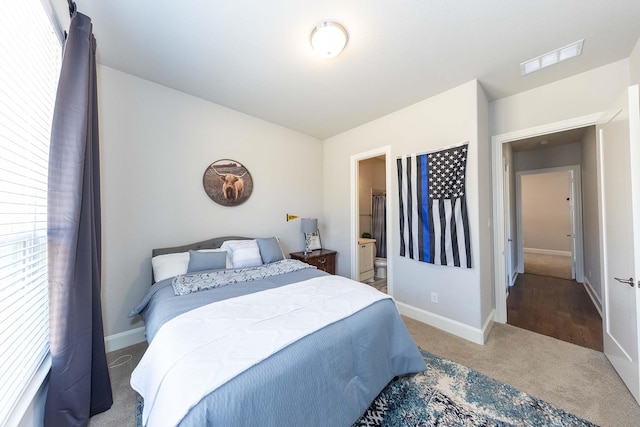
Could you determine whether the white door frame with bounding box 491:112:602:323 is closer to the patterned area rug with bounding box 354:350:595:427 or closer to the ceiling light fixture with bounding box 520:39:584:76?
the ceiling light fixture with bounding box 520:39:584:76

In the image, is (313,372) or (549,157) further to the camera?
(549,157)

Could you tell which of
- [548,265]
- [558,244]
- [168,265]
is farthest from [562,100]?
[558,244]

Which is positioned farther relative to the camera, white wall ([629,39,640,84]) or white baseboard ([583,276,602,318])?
white baseboard ([583,276,602,318])

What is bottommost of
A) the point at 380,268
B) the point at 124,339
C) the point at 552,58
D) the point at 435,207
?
A: the point at 124,339

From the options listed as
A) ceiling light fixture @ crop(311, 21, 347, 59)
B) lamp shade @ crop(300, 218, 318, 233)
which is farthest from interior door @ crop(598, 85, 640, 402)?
lamp shade @ crop(300, 218, 318, 233)

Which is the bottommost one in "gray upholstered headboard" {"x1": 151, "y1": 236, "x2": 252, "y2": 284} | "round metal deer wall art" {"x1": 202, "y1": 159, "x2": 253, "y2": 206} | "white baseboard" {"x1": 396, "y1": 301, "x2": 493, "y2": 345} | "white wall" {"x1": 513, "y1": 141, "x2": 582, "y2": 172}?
"white baseboard" {"x1": 396, "y1": 301, "x2": 493, "y2": 345}

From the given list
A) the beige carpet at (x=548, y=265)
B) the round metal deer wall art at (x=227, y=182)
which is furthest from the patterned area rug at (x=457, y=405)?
the beige carpet at (x=548, y=265)

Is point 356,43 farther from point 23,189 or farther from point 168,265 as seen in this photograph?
point 168,265

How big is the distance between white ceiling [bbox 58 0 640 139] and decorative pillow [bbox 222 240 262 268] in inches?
70.5

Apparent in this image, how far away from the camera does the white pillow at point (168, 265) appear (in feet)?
7.11

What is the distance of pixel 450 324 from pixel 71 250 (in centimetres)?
327

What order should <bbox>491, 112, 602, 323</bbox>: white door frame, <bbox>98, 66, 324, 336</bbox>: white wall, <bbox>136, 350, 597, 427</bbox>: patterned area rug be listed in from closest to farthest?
<bbox>136, 350, 597, 427</bbox>: patterned area rug
<bbox>98, 66, 324, 336</bbox>: white wall
<bbox>491, 112, 602, 323</bbox>: white door frame

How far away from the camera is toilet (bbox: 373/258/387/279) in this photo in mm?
4410

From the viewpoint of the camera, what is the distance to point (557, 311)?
9.78ft
